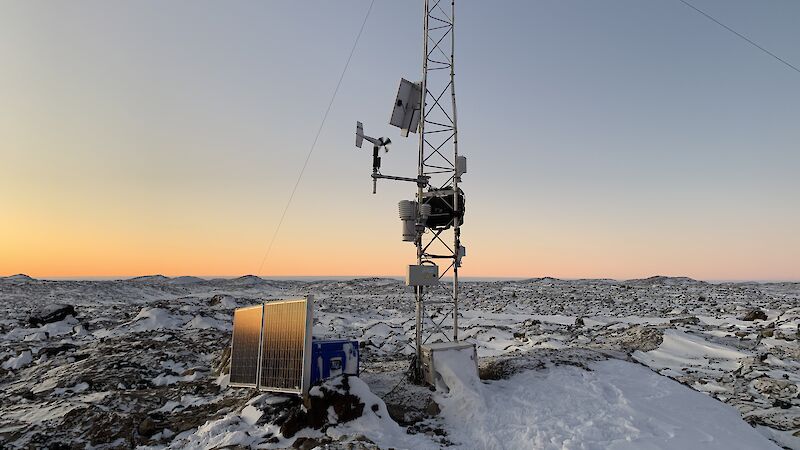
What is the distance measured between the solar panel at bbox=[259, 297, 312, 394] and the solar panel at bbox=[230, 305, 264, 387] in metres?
0.48

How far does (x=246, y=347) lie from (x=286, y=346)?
270 cm

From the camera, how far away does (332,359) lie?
35.2 feet

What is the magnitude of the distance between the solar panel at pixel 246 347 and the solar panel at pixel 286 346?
1.58ft

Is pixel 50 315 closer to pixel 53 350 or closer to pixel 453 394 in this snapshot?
pixel 53 350

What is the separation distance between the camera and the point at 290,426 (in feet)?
30.0

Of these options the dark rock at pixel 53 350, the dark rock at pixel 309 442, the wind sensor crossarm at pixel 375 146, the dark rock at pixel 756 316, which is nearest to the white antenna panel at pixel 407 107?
the wind sensor crossarm at pixel 375 146

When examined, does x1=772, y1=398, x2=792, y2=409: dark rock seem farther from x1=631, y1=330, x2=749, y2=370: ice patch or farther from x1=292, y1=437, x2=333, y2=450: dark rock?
x1=292, y1=437, x2=333, y2=450: dark rock

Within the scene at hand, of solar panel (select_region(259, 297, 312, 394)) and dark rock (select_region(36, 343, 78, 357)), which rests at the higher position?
solar panel (select_region(259, 297, 312, 394))

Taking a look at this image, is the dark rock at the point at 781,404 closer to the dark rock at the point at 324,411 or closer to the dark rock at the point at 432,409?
the dark rock at the point at 432,409

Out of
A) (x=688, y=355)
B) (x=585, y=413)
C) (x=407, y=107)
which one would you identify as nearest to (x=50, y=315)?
(x=407, y=107)

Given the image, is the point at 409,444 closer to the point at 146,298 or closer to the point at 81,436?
the point at 81,436

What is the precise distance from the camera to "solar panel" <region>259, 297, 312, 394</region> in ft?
32.4

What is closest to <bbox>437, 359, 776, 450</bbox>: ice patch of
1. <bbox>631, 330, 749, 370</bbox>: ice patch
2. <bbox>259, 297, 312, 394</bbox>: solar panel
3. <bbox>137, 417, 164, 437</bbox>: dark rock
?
<bbox>259, 297, 312, 394</bbox>: solar panel

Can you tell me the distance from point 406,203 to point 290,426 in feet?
21.3
